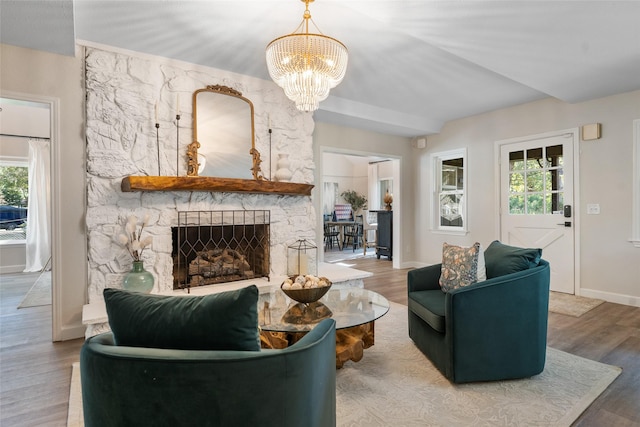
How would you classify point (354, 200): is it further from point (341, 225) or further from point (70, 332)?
point (70, 332)

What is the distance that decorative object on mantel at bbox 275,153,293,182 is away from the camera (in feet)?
12.9

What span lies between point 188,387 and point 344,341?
5.07 ft

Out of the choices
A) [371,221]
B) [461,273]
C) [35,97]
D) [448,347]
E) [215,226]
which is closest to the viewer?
[448,347]

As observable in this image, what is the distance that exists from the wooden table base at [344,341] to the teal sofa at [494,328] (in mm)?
472

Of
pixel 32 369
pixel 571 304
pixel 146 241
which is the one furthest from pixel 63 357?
pixel 571 304

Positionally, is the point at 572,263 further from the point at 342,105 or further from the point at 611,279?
the point at 342,105

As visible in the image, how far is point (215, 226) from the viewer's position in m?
3.74

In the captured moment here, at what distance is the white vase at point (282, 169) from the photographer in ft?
12.9

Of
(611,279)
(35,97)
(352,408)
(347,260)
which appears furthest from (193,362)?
(347,260)

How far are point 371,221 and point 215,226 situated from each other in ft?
23.3

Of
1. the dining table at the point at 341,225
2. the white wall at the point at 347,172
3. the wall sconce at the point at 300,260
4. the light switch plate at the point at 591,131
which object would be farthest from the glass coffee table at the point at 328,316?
the white wall at the point at 347,172

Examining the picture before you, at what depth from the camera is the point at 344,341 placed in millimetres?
2311

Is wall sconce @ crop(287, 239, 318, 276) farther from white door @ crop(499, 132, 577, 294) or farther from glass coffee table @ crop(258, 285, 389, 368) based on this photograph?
white door @ crop(499, 132, 577, 294)

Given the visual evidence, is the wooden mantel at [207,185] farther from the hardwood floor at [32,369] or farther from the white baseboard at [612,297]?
the white baseboard at [612,297]
